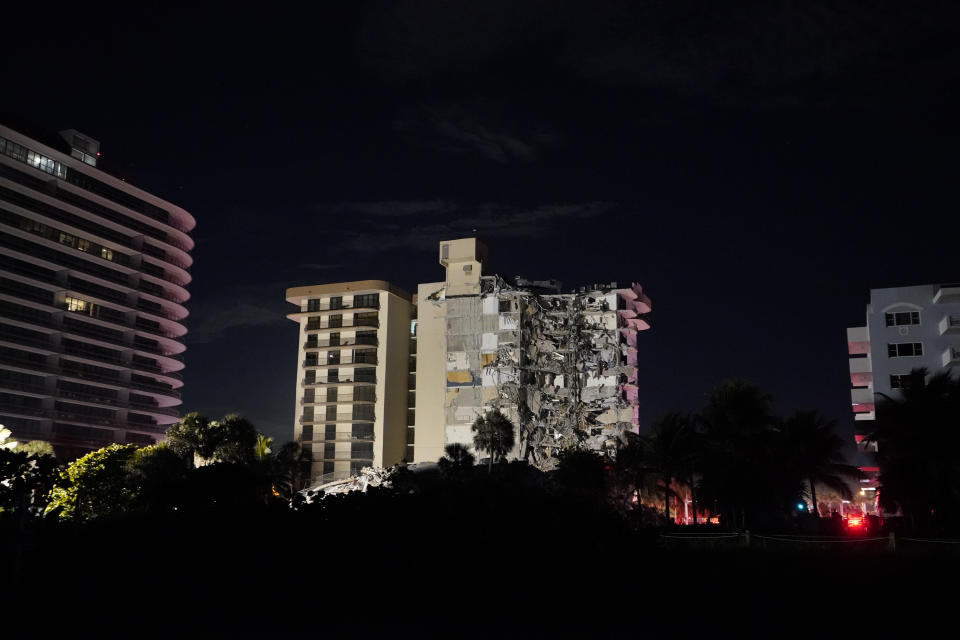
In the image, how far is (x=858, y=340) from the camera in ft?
363

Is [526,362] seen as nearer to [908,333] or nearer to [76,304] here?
[908,333]

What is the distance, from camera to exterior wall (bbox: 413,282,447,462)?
13512 cm

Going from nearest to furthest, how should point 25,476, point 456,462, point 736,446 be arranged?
point 25,476 → point 456,462 → point 736,446

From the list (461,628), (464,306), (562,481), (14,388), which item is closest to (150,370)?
(14,388)

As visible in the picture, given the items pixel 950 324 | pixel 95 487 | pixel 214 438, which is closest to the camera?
pixel 95 487

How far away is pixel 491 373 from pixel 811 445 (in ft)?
205

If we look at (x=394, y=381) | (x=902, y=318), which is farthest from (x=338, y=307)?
(x=902, y=318)

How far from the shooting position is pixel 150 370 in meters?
144

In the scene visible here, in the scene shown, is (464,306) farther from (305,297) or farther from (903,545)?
(903,545)

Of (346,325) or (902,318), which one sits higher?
(346,325)

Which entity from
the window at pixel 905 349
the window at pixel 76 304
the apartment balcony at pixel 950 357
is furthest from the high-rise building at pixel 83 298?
the apartment balcony at pixel 950 357

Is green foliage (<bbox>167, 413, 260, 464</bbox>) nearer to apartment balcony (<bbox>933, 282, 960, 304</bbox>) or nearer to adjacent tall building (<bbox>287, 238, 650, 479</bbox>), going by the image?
adjacent tall building (<bbox>287, 238, 650, 479</bbox>)

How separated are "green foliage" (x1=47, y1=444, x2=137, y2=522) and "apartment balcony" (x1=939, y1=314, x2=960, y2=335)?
253ft

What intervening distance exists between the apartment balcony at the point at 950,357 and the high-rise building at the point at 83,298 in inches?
4250
